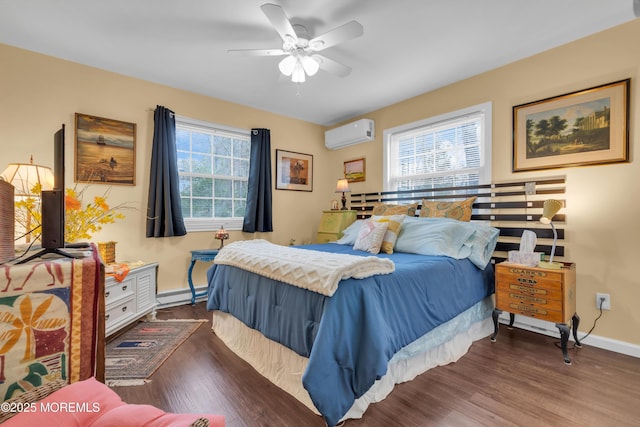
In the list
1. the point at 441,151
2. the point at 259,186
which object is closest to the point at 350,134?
the point at 441,151

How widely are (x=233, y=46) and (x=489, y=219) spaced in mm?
3026

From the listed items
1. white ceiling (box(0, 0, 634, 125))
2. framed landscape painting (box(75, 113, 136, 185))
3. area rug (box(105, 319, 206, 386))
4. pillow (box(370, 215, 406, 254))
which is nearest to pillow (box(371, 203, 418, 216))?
pillow (box(370, 215, 406, 254))

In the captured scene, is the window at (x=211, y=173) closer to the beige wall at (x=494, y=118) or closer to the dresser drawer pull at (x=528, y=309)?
the beige wall at (x=494, y=118)

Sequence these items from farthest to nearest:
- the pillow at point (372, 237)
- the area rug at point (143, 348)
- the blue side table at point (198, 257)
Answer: the blue side table at point (198, 257)
the pillow at point (372, 237)
the area rug at point (143, 348)

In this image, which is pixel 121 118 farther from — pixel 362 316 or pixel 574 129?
pixel 574 129

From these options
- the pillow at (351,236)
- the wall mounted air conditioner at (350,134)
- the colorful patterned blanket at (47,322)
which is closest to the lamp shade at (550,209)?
the pillow at (351,236)

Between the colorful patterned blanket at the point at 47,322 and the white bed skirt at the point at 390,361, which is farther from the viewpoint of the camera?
the white bed skirt at the point at 390,361

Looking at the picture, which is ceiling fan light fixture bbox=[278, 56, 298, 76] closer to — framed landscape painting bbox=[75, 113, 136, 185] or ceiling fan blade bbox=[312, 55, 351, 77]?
ceiling fan blade bbox=[312, 55, 351, 77]

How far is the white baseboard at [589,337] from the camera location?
2.15 m

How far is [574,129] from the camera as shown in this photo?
2422 mm

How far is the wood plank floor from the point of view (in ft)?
4.83

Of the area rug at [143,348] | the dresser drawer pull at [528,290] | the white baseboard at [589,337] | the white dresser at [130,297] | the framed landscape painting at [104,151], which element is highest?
the framed landscape painting at [104,151]

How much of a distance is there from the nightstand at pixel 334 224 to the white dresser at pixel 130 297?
2156 mm

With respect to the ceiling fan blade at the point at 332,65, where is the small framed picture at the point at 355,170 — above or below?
below
